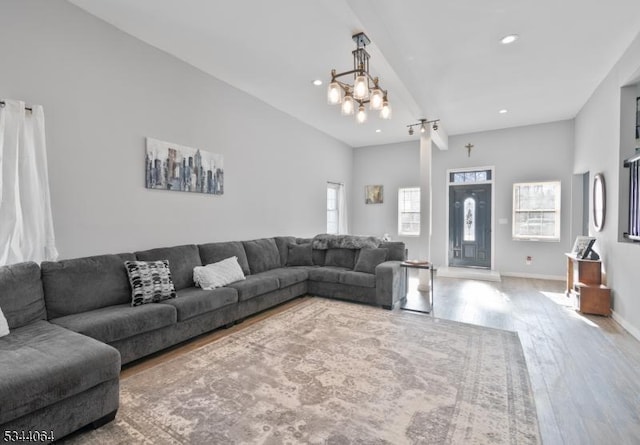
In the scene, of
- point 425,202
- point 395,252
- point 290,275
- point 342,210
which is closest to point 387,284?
point 395,252

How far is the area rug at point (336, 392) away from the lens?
5.80ft

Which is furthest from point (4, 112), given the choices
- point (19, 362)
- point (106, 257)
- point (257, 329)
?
point (257, 329)

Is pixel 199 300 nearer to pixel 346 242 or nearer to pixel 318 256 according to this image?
pixel 318 256

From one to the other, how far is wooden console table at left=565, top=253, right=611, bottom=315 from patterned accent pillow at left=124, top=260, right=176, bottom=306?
498 cm

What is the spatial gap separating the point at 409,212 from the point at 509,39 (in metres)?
4.76

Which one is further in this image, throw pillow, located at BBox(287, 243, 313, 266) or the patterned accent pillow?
throw pillow, located at BBox(287, 243, 313, 266)

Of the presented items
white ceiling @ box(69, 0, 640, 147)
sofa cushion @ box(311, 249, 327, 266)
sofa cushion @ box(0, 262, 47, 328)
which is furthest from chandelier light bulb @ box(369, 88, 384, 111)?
sofa cushion @ box(0, 262, 47, 328)

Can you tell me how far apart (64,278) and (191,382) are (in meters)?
1.40

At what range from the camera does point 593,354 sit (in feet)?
9.26

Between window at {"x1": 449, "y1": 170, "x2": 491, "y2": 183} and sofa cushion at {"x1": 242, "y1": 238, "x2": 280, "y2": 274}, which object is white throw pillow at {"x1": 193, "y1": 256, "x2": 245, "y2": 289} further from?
window at {"x1": 449, "y1": 170, "x2": 491, "y2": 183}

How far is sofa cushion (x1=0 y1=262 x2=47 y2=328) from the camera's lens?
2166mm

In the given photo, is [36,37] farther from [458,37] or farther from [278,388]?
[458,37]

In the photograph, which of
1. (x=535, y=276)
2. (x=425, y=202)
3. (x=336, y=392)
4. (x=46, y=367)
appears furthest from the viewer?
(x=535, y=276)

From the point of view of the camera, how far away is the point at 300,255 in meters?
5.12
